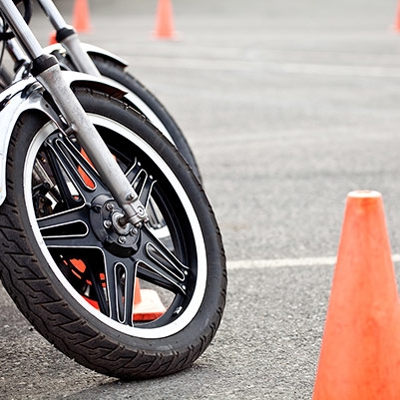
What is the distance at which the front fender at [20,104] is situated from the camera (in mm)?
3594

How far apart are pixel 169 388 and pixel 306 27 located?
15.6 meters

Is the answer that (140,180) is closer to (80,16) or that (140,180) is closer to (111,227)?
(111,227)

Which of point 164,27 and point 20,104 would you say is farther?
point 164,27

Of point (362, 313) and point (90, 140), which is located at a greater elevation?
point (90, 140)

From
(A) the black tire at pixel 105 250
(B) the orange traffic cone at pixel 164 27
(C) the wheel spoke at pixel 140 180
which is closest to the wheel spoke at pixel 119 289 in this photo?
(A) the black tire at pixel 105 250

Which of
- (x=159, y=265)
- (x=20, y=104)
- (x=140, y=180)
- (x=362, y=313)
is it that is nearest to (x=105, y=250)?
(x=159, y=265)

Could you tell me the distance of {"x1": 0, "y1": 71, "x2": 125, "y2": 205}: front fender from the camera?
3594 mm

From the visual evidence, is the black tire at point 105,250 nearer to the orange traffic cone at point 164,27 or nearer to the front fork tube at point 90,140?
the front fork tube at point 90,140

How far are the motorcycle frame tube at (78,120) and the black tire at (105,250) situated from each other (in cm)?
6

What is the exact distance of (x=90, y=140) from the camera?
379 centimetres

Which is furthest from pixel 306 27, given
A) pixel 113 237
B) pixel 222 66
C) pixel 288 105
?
pixel 113 237

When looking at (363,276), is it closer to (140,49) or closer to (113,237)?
(113,237)

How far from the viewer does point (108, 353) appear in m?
3.57

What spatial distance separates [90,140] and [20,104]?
254mm
